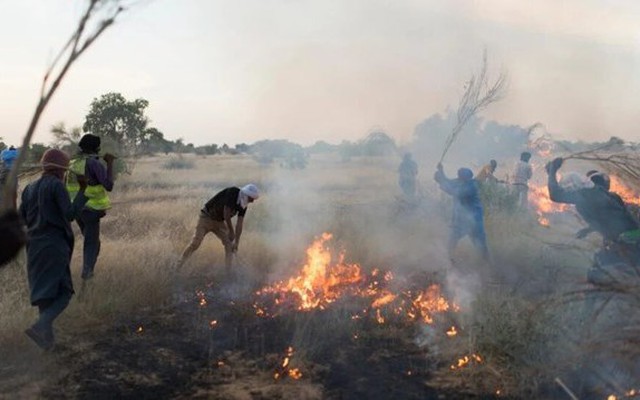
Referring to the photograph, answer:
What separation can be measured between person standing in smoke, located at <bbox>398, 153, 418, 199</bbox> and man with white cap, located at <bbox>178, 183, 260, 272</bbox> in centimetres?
656

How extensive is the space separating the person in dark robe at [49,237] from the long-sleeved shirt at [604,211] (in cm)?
524

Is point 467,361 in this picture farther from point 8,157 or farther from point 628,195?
point 8,157

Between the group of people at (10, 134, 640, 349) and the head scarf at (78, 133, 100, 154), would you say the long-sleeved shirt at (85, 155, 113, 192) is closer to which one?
the group of people at (10, 134, 640, 349)

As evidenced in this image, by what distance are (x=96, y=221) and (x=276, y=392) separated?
378 centimetres

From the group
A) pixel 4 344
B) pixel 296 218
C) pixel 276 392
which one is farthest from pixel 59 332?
pixel 296 218

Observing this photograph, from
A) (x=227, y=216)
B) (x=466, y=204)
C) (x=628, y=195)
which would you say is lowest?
(x=227, y=216)

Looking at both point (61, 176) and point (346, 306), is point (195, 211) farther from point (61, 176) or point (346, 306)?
point (61, 176)

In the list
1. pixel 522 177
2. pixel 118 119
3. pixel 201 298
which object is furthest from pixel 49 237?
pixel 118 119

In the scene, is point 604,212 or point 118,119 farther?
point 118,119

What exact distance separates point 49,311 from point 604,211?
5.80 metres

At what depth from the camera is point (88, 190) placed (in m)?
7.25

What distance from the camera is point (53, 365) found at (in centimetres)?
534

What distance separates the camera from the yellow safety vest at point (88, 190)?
7.06m

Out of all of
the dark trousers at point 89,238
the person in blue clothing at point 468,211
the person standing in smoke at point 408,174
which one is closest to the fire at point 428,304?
the person in blue clothing at point 468,211
